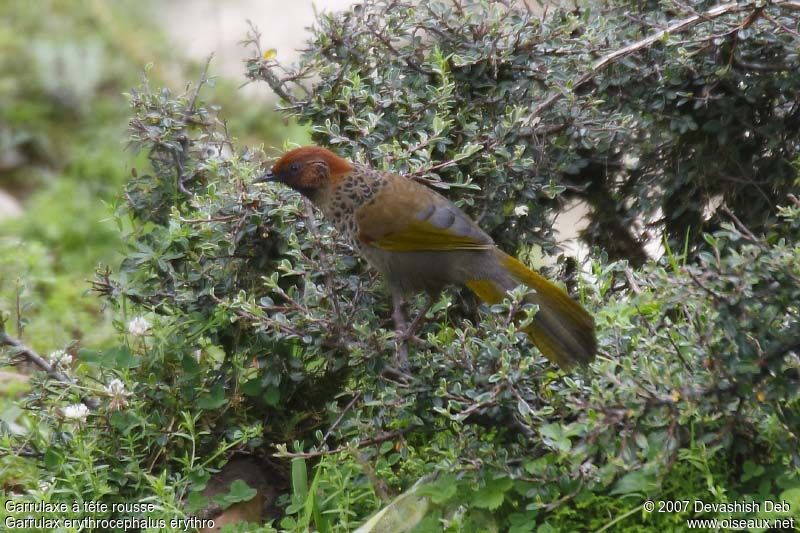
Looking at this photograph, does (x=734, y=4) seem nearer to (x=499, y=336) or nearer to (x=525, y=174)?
(x=525, y=174)

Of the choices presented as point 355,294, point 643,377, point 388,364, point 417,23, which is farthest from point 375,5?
point 643,377

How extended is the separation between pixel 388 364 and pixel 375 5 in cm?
200

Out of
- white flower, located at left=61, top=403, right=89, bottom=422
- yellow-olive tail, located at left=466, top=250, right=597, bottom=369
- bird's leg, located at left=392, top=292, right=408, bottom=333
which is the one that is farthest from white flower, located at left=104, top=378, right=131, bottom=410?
yellow-olive tail, located at left=466, top=250, right=597, bottom=369

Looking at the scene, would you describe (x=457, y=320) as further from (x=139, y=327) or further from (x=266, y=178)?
(x=139, y=327)

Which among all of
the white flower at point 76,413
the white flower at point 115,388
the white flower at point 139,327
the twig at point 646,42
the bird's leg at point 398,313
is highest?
the twig at point 646,42

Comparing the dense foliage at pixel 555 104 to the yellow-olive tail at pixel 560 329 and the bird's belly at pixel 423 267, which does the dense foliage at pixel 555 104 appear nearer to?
the bird's belly at pixel 423 267

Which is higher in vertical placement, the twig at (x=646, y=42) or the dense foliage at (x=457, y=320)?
the twig at (x=646, y=42)

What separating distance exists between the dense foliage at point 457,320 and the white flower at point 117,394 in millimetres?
16

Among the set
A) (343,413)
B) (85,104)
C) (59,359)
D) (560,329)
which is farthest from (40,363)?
(85,104)

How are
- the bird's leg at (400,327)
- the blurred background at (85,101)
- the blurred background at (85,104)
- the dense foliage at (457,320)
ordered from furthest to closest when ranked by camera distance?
the blurred background at (85,101) < the blurred background at (85,104) < the bird's leg at (400,327) < the dense foliage at (457,320)

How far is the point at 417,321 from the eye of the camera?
413 cm

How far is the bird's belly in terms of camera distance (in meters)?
4.18

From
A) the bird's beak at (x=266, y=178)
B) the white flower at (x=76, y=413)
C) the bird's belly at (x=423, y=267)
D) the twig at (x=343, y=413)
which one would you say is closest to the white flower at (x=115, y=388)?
the white flower at (x=76, y=413)

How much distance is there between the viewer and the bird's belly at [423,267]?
4.18 meters
